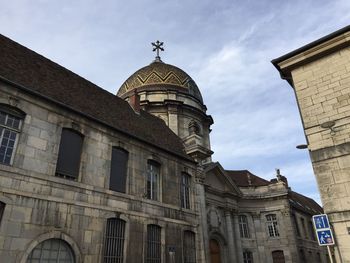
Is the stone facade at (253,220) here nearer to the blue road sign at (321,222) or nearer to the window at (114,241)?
the window at (114,241)

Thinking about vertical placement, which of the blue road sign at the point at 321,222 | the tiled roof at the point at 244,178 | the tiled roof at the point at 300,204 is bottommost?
the blue road sign at the point at 321,222

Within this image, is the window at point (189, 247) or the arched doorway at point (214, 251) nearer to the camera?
the window at point (189, 247)

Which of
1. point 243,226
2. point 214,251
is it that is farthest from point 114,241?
point 243,226

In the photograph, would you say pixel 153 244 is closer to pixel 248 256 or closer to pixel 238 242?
pixel 238 242

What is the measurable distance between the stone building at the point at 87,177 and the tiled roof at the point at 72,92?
0.20 feet

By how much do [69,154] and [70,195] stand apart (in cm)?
147

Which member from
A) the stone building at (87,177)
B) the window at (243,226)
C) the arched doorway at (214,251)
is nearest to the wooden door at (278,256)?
the window at (243,226)

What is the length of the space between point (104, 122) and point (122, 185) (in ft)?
8.33

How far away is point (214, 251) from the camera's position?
61.5 feet

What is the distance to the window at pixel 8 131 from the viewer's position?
8852mm

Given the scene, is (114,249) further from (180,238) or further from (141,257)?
(180,238)

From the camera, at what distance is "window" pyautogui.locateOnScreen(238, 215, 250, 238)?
22.3 metres

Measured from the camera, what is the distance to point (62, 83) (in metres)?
12.4

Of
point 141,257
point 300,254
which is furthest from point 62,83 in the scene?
point 300,254
